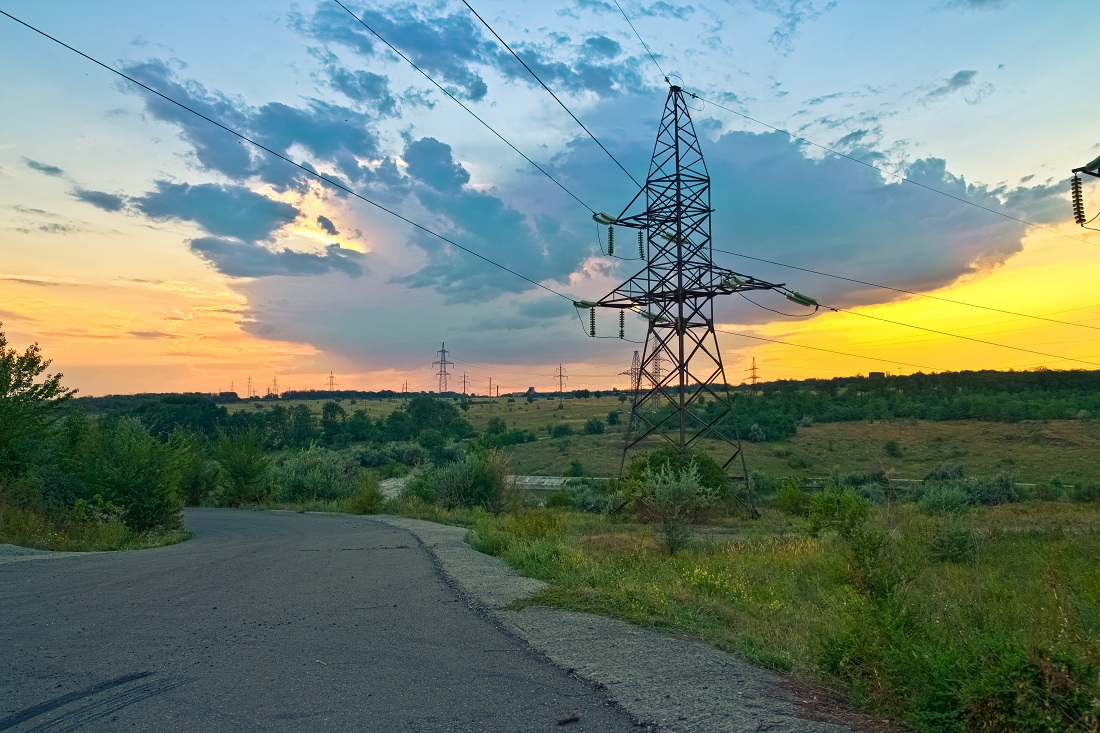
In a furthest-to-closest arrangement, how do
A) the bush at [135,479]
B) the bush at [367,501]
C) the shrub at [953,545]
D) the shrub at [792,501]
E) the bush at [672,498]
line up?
the shrub at [792,501], the bush at [367,501], the bush at [135,479], the bush at [672,498], the shrub at [953,545]

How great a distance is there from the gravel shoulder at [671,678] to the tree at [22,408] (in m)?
23.3

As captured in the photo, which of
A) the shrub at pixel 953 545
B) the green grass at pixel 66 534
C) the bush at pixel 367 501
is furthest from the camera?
the bush at pixel 367 501

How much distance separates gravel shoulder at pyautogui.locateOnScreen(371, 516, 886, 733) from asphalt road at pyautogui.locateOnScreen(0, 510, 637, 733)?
0.96 feet

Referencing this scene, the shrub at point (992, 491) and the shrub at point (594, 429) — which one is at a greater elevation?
the shrub at point (594, 429)

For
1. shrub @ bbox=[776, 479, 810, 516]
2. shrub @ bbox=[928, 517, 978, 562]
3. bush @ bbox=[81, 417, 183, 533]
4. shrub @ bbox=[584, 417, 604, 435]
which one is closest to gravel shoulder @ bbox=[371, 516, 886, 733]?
shrub @ bbox=[928, 517, 978, 562]

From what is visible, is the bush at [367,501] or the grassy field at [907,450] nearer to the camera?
the bush at [367,501]

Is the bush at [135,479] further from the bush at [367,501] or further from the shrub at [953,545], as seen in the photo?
the shrub at [953,545]

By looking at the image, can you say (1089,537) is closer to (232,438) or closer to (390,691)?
(390,691)

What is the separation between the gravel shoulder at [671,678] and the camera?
551cm

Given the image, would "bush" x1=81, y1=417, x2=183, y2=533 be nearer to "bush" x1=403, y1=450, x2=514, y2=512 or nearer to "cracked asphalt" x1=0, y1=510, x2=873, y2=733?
"bush" x1=403, y1=450, x2=514, y2=512

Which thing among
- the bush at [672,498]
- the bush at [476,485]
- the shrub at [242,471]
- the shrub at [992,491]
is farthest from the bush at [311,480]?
the shrub at [992,491]

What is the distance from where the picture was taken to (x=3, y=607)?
10.2m

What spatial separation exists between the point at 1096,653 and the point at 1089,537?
20470 millimetres

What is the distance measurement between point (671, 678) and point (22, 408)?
2784 cm
